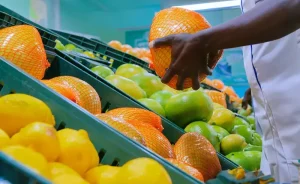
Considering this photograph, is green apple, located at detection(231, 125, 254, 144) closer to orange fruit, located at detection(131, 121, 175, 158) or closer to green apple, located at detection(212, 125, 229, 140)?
green apple, located at detection(212, 125, 229, 140)

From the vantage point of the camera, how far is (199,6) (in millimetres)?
9141

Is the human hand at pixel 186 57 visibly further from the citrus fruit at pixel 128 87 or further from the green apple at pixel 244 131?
the green apple at pixel 244 131

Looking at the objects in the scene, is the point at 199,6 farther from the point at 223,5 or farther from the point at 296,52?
the point at 296,52

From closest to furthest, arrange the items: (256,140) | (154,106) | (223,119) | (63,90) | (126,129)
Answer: (126,129) → (63,90) → (154,106) → (223,119) → (256,140)

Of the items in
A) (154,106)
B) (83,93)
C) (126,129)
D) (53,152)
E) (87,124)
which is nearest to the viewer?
(53,152)

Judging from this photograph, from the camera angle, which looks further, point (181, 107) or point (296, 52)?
point (181, 107)

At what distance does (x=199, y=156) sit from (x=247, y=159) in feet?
1.62

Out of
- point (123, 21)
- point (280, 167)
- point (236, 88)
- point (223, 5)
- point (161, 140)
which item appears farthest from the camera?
point (123, 21)

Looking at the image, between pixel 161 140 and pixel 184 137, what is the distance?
201mm

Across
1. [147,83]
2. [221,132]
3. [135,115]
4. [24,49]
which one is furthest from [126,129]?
[147,83]

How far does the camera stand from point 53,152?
781mm

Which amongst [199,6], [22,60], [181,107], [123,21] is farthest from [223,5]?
[22,60]

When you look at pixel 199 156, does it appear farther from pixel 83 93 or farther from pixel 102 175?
pixel 102 175

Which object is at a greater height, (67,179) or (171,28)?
(171,28)
